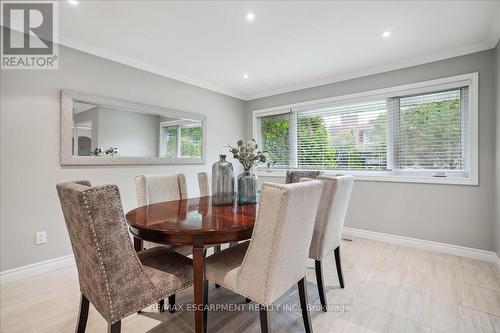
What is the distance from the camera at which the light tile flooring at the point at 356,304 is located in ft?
5.32

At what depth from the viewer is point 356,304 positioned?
187 cm

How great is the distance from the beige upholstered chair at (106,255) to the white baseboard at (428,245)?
10.0ft

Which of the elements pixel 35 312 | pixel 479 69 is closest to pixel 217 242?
pixel 35 312

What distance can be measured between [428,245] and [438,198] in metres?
0.60

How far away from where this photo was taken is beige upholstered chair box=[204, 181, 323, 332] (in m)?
1.17

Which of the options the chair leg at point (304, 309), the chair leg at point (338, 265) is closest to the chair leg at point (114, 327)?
the chair leg at point (304, 309)

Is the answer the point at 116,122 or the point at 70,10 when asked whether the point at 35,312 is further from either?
the point at 70,10

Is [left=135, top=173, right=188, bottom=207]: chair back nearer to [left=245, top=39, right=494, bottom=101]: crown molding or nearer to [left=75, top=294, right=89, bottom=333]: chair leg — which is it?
[left=75, top=294, right=89, bottom=333]: chair leg

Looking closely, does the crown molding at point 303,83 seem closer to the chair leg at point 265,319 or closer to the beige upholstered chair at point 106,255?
the beige upholstered chair at point 106,255

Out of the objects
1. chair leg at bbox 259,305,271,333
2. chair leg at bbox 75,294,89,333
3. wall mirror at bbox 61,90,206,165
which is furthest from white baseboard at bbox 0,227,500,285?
chair leg at bbox 259,305,271,333

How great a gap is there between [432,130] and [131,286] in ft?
11.7

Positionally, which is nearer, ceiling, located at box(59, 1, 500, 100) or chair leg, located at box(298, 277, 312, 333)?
chair leg, located at box(298, 277, 312, 333)

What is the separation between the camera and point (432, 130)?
301 centimetres

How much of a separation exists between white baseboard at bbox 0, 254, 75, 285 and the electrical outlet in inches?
8.1
